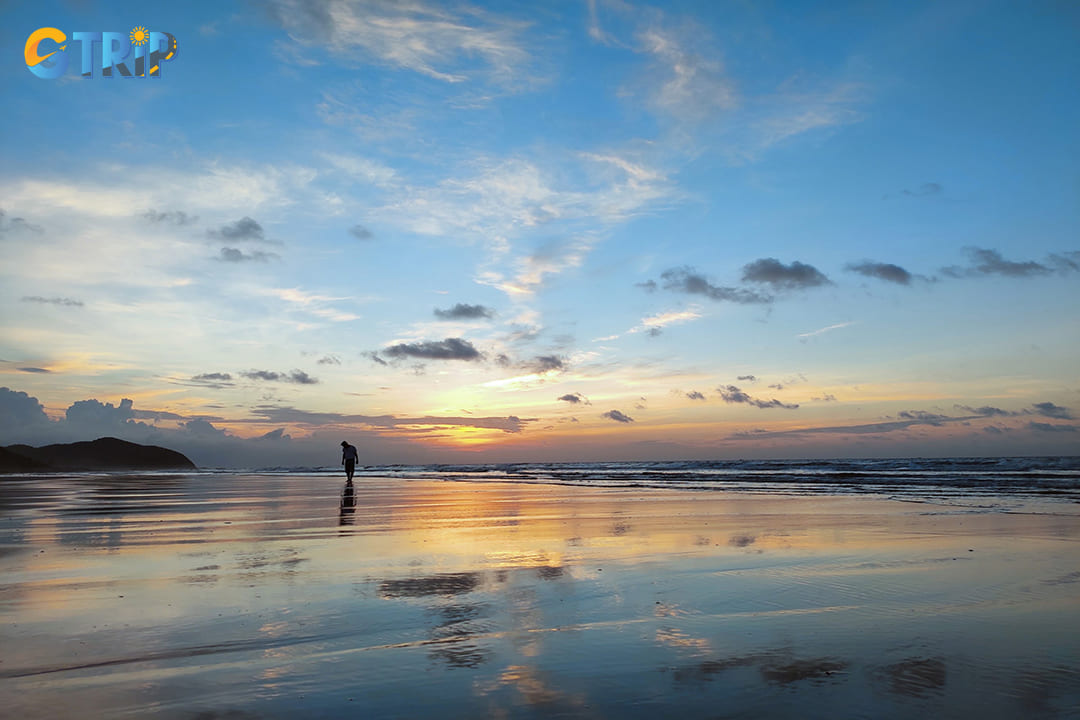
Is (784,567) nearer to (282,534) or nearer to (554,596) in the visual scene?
(554,596)

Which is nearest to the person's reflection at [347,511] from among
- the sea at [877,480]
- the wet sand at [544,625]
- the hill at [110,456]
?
the wet sand at [544,625]

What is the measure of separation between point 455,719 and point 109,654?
2898 millimetres

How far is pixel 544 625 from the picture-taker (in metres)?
5.57

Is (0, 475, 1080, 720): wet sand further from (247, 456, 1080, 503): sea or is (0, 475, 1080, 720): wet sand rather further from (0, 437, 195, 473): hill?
(0, 437, 195, 473): hill

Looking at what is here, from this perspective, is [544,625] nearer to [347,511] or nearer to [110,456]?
[347,511]

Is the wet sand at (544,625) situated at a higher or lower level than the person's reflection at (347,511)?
higher

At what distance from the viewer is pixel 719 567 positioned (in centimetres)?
827

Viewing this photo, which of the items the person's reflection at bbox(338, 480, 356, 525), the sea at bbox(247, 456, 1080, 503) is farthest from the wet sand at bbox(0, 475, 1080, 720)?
the sea at bbox(247, 456, 1080, 503)

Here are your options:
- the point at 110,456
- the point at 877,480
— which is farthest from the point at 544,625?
the point at 110,456

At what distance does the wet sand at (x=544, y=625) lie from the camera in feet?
13.0

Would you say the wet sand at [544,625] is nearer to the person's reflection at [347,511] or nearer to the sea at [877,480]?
the person's reflection at [347,511]

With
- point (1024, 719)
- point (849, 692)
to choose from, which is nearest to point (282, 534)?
point (849, 692)

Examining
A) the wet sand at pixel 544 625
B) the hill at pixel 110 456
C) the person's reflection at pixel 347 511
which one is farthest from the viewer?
the hill at pixel 110 456

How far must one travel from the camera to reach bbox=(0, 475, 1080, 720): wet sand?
3.95 m
